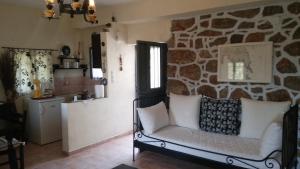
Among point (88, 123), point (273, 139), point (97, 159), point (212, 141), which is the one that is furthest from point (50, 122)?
point (273, 139)

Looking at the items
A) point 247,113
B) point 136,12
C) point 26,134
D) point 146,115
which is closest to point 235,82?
point 247,113

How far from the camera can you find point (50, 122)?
4227 mm

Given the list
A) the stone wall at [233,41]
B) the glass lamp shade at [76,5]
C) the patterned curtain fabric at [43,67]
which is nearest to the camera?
the glass lamp shade at [76,5]

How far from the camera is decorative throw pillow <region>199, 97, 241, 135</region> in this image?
10.5 feet

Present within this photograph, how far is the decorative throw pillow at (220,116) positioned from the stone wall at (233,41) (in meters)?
0.36

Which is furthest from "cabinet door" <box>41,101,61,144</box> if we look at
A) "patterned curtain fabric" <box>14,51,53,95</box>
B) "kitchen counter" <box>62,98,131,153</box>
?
"kitchen counter" <box>62,98,131,153</box>

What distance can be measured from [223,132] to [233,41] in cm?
140

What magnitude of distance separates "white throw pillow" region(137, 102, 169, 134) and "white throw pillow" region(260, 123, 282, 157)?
1489 mm

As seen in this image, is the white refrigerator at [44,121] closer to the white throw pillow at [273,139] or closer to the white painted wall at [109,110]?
the white painted wall at [109,110]

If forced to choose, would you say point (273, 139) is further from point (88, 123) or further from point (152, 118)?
point (88, 123)

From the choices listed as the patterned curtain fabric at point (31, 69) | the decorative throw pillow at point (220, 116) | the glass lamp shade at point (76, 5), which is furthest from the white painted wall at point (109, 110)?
the glass lamp shade at point (76, 5)

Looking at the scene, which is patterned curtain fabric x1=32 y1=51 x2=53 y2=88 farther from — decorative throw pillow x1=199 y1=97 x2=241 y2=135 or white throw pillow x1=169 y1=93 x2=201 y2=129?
decorative throw pillow x1=199 y1=97 x2=241 y2=135

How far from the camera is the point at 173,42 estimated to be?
414 cm

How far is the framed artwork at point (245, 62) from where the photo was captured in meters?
3.23
